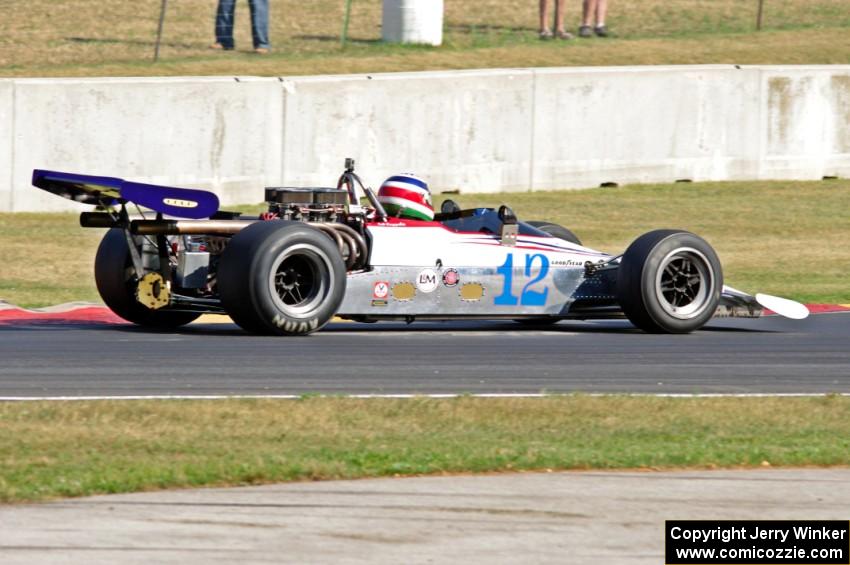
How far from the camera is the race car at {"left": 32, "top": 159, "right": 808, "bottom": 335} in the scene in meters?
11.9

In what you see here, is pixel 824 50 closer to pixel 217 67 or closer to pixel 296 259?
pixel 217 67

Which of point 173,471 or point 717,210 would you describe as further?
point 717,210

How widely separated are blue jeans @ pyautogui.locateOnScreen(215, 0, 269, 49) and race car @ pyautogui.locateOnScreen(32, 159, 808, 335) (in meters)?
11.8

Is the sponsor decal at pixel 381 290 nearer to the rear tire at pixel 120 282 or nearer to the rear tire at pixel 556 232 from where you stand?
→ the rear tire at pixel 120 282

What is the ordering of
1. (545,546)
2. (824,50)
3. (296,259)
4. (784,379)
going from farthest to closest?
(824,50), (296,259), (784,379), (545,546)

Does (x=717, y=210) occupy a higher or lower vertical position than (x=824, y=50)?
lower

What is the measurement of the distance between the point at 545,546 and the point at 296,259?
5968 millimetres

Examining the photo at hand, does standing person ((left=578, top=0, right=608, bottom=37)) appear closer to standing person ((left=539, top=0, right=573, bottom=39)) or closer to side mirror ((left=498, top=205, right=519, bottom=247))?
standing person ((left=539, top=0, right=573, bottom=39))

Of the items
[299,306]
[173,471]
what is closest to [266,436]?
[173,471]

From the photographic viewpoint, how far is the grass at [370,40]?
945 inches

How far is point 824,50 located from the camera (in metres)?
28.0

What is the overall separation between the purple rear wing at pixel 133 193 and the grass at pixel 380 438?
289 centimetres

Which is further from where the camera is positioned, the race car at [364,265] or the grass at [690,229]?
the grass at [690,229]

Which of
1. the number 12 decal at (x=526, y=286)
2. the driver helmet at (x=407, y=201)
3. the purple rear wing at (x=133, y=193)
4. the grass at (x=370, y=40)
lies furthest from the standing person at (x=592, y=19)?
the purple rear wing at (x=133, y=193)
